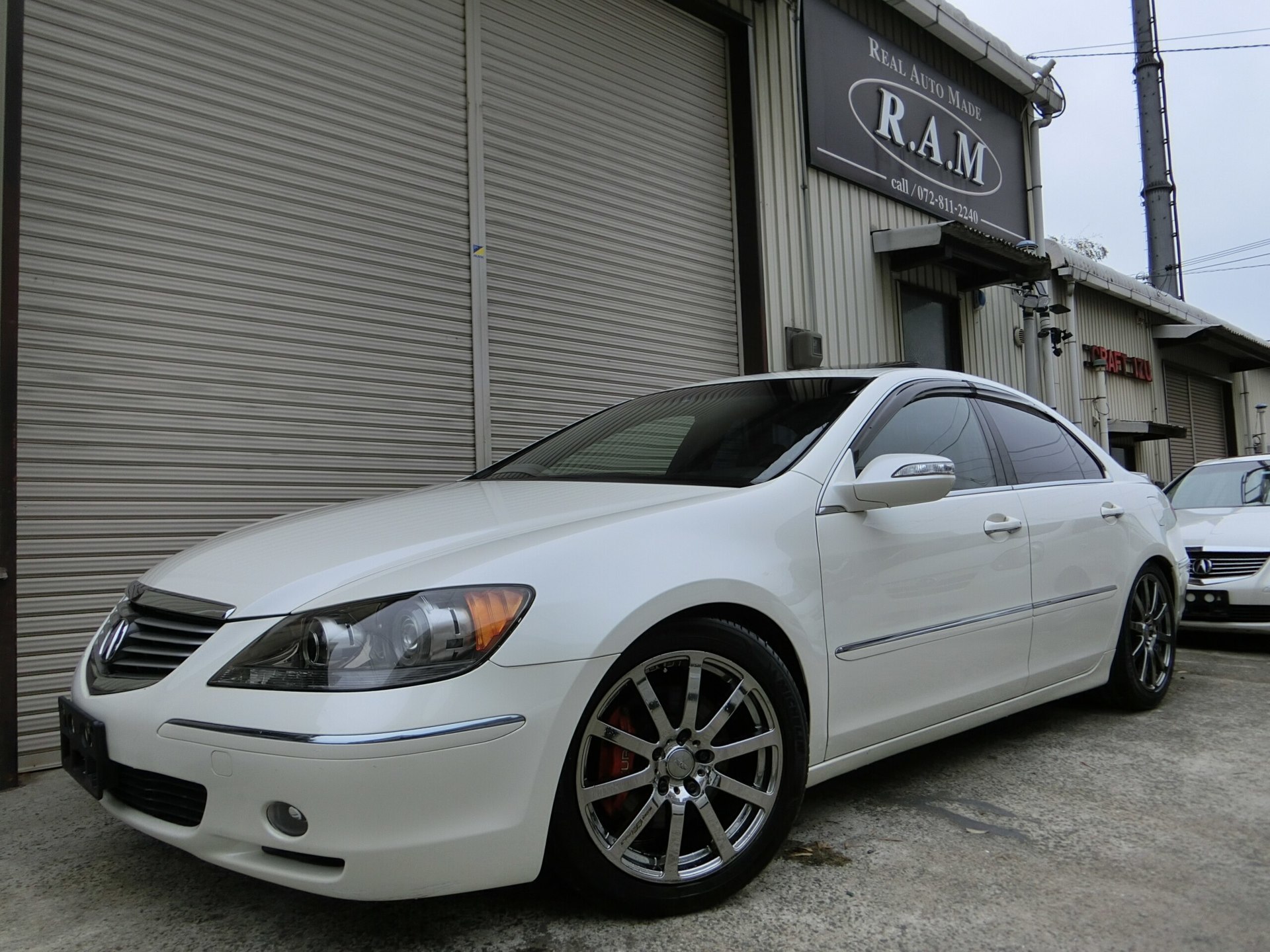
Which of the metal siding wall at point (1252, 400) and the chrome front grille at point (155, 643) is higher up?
the metal siding wall at point (1252, 400)

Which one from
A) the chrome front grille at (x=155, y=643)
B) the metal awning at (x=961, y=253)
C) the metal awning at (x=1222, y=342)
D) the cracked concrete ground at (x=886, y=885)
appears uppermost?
the metal awning at (x=1222, y=342)

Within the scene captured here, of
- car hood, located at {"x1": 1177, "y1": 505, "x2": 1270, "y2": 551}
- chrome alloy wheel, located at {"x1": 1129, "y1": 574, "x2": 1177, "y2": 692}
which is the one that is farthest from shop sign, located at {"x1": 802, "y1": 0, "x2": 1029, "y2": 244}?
chrome alloy wheel, located at {"x1": 1129, "y1": 574, "x2": 1177, "y2": 692}

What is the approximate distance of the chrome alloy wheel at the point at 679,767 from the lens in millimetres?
2047

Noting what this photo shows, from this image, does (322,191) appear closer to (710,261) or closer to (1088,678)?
(710,261)

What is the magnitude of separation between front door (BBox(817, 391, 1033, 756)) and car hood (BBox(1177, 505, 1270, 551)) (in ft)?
11.6

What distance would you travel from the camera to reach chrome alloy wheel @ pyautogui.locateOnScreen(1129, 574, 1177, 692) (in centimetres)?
396

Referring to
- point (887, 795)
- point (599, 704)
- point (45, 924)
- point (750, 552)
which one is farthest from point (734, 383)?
point (45, 924)

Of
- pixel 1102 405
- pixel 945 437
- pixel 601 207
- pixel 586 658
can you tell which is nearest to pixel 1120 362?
pixel 1102 405

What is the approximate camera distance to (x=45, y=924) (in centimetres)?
217

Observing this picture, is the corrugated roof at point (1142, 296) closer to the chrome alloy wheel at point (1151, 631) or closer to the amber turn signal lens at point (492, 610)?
the chrome alloy wheel at point (1151, 631)

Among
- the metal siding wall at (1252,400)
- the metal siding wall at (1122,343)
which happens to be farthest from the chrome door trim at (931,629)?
the metal siding wall at (1252,400)

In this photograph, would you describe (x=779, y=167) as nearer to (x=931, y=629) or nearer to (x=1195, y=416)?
(x=931, y=629)

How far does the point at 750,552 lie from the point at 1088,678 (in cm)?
209

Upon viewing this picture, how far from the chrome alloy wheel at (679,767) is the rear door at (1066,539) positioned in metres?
1.44
